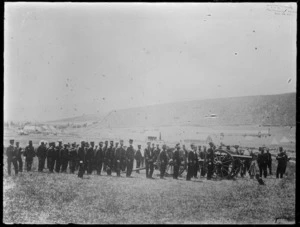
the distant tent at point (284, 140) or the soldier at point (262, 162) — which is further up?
the distant tent at point (284, 140)

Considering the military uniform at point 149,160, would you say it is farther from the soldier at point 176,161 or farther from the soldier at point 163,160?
the soldier at point 176,161

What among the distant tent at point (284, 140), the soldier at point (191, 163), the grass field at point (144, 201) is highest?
the distant tent at point (284, 140)

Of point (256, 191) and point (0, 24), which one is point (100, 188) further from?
point (0, 24)

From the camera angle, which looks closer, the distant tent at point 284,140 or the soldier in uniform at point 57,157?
the distant tent at point 284,140

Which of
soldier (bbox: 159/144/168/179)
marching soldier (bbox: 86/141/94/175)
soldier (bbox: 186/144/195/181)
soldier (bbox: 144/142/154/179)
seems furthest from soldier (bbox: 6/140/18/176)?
soldier (bbox: 186/144/195/181)

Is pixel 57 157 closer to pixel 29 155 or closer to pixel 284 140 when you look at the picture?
pixel 29 155

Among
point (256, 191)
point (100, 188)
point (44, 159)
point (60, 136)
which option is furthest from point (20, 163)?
point (256, 191)

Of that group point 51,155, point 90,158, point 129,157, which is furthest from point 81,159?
point 129,157

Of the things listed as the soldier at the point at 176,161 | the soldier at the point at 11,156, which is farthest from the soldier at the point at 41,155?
the soldier at the point at 176,161
